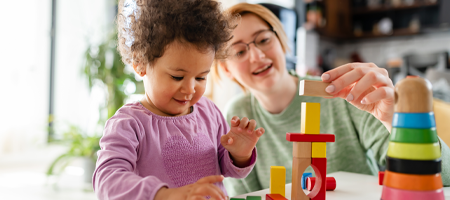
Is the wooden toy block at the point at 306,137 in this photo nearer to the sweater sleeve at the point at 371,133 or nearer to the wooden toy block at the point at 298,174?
the wooden toy block at the point at 298,174

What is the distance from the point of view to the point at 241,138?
0.76 metres

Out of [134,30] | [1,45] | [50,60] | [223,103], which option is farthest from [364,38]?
[134,30]

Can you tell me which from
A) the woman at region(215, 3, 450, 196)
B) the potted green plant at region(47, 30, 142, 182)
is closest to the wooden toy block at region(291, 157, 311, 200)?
the woman at region(215, 3, 450, 196)

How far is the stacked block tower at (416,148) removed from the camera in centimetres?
49

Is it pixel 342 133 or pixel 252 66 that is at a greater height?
pixel 252 66

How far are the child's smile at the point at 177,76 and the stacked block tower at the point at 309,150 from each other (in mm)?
224

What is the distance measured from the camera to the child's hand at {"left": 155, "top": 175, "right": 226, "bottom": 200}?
20.0 inches

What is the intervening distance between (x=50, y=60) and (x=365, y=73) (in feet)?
13.5

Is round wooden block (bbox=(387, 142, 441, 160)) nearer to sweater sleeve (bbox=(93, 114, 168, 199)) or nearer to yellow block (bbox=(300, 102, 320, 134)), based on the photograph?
yellow block (bbox=(300, 102, 320, 134))

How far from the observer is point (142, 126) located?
69 centimetres

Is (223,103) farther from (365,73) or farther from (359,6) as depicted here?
(359,6)

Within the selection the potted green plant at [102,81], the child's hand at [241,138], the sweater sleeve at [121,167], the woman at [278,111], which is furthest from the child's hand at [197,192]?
the potted green plant at [102,81]

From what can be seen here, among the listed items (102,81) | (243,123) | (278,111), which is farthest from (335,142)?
(102,81)

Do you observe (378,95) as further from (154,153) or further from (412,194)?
(154,153)
